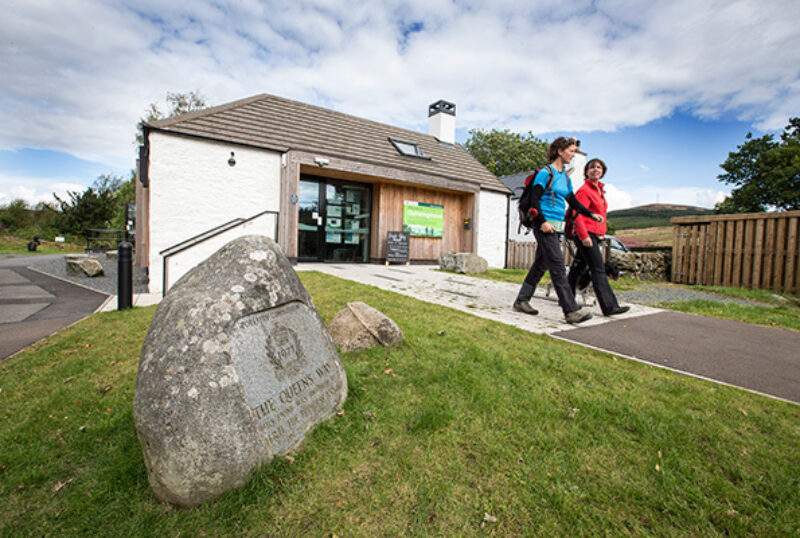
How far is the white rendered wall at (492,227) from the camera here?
52.5 feet

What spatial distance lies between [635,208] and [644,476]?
9321 centimetres

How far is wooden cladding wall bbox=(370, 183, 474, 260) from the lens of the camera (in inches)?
543

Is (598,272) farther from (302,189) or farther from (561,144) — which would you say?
(302,189)

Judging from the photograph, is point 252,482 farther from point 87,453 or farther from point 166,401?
point 87,453

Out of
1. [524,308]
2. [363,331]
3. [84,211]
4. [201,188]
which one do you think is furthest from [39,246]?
[524,308]

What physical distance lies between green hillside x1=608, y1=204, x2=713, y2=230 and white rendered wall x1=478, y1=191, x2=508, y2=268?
53.3 meters

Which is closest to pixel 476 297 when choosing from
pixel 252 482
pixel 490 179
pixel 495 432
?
pixel 495 432

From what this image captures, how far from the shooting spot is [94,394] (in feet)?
9.52

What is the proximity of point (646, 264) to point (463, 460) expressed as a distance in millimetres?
13391

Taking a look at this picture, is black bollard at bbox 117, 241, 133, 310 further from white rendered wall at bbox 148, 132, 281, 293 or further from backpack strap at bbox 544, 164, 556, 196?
backpack strap at bbox 544, 164, 556, 196

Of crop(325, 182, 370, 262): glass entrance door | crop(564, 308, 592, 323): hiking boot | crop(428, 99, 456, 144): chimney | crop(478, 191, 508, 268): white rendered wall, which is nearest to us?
crop(564, 308, 592, 323): hiking boot

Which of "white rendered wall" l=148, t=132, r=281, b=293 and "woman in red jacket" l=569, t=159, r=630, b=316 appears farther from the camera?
"white rendered wall" l=148, t=132, r=281, b=293

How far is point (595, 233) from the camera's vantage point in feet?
16.5

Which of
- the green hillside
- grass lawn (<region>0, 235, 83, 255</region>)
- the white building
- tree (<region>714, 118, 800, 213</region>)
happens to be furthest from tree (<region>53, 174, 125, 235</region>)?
the green hillside
